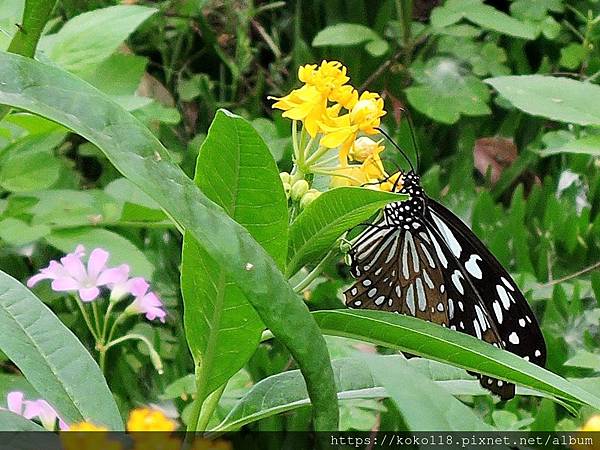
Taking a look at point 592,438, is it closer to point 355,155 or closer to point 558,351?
point 355,155

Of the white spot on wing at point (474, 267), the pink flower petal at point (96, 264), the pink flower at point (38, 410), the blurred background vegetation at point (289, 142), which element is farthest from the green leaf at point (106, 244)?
the white spot on wing at point (474, 267)

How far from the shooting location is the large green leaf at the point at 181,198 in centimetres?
55

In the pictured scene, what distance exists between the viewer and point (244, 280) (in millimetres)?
558

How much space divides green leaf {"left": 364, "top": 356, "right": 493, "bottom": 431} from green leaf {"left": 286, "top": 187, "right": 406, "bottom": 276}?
0.27 meters

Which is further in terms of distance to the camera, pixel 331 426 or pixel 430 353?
pixel 430 353

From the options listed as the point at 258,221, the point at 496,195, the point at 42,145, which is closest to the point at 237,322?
the point at 258,221

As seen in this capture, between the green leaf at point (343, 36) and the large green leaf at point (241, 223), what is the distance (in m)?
1.77

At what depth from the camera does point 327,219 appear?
76cm

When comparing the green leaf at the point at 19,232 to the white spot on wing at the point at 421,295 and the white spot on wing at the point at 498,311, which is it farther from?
the white spot on wing at the point at 498,311

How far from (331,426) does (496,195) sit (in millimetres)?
1991

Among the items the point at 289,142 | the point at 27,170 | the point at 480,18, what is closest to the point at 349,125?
the point at 27,170

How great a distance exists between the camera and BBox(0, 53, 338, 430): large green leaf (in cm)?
55

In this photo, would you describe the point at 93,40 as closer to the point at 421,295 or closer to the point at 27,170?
the point at 27,170

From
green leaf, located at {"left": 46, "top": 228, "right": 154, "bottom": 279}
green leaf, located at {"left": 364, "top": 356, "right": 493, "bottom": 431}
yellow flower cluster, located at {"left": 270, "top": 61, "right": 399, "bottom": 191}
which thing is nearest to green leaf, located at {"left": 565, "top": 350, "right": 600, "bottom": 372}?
yellow flower cluster, located at {"left": 270, "top": 61, "right": 399, "bottom": 191}
